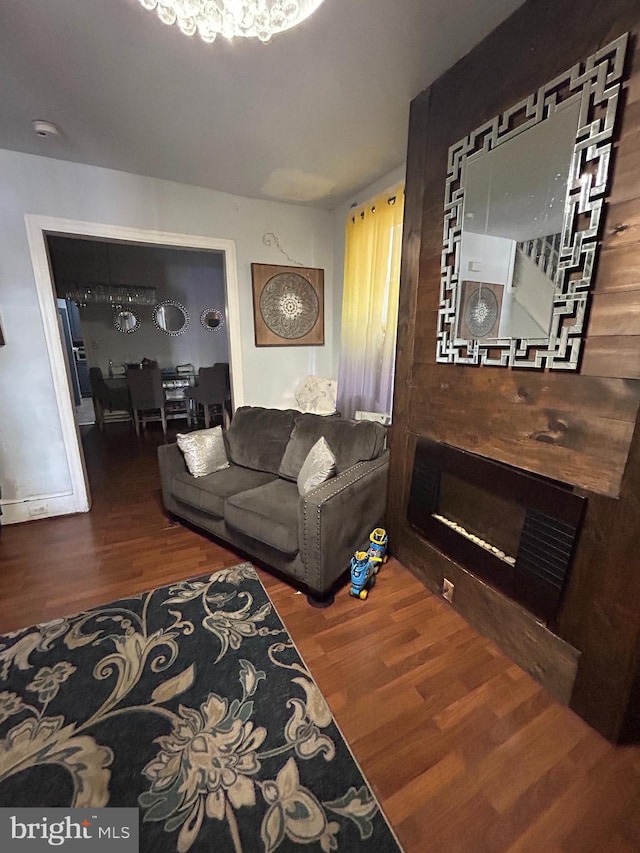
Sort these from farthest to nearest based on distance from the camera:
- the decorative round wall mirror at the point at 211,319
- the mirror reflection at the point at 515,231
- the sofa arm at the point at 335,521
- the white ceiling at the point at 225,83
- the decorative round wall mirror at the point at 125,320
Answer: the decorative round wall mirror at the point at 211,319 < the decorative round wall mirror at the point at 125,320 < the sofa arm at the point at 335,521 < the white ceiling at the point at 225,83 < the mirror reflection at the point at 515,231

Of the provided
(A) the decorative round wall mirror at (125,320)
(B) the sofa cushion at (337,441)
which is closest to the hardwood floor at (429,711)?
(B) the sofa cushion at (337,441)

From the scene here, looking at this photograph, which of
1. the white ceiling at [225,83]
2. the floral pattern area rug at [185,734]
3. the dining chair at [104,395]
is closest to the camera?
the floral pattern area rug at [185,734]

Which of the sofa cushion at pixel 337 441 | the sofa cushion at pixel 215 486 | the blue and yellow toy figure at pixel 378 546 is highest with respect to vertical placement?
the sofa cushion at pixel 337 441

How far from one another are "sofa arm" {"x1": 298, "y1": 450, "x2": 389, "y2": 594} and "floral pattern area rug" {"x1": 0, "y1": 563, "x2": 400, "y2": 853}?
0.34 metres

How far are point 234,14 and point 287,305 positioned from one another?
7.36 feet

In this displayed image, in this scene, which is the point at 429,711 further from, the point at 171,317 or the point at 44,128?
the point at 171,317

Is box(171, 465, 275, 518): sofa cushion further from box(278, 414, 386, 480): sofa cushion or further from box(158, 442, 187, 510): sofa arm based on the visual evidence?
box(278, 414, 386, 480): sofa cushion

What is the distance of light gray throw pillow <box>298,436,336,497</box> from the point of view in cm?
198

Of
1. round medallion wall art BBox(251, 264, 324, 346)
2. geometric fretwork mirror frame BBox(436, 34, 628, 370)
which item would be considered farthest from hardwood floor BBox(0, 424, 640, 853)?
round medallion wall art BBox(251, 264, 324, 346)

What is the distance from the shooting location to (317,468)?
6.62 feet

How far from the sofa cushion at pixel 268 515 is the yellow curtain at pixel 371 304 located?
1.07 m

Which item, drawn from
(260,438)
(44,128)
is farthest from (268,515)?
(44,128)

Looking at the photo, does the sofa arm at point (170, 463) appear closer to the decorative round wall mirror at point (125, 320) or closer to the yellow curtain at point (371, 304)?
the yellow curtain at point (371, 304)

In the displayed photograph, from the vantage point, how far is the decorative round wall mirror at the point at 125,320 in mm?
6215
